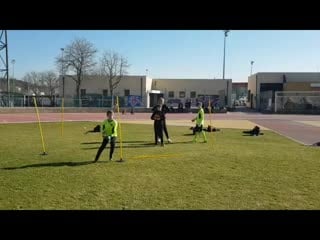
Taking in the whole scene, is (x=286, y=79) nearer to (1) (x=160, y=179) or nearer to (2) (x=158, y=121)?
(2) (x=158, y=121)

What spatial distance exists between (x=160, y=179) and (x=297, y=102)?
5391cm

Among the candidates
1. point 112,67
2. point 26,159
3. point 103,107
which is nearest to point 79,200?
point 26,159

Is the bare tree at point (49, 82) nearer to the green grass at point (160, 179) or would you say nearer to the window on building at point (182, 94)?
the window on building at point (182, 94)

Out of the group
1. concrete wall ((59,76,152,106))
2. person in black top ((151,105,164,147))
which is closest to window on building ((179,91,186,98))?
concrete wall ((59,76,152,106))

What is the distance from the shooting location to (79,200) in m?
7.72

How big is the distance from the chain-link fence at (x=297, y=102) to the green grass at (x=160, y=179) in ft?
151

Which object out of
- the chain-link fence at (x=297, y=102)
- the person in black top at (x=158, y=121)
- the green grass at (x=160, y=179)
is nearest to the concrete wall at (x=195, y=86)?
the chain-link fence at (x=297, y=102)

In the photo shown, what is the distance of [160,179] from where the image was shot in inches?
388

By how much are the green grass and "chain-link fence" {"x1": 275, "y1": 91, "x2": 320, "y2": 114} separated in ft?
151

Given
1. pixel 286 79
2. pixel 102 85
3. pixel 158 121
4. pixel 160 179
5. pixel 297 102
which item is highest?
pixel 286 79

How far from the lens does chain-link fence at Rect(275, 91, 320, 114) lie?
5941 cm

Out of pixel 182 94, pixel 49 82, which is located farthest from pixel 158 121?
pixel 49 82
